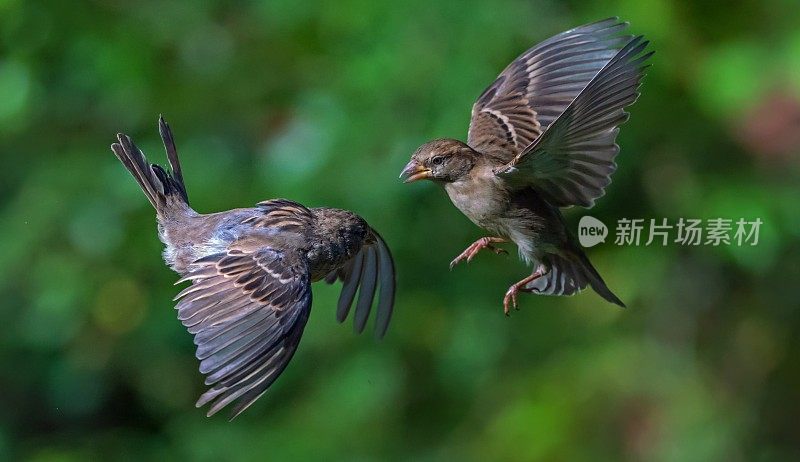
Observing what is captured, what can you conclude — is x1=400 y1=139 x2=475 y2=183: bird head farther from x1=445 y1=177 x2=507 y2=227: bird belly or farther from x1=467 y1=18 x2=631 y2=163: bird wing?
x1=467 y1=18 x2=631 y2=163: bird wing

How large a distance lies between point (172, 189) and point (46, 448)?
277 centimetres

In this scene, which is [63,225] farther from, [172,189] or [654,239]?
[654,239]

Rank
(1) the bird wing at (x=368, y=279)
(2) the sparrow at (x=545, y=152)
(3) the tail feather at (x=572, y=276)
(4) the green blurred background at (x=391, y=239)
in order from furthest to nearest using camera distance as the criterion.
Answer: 1. (4) the green blurred background at (x=391, y=239)
2. (1) the bird wing at (x=368, y=279)
3. (3) the tail feather at (x=572, y=276)
4. (2) the sparrow at (x=545, y=152)

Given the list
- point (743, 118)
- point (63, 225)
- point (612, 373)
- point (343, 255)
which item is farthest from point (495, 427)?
point (343, 255)

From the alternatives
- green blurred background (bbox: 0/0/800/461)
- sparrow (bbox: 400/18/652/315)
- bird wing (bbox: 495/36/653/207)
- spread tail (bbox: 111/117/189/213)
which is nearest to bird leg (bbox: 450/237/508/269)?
sparrow (bbox: 400/18/652/315)

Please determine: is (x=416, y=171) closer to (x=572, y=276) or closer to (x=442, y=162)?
(x=442, y=162)

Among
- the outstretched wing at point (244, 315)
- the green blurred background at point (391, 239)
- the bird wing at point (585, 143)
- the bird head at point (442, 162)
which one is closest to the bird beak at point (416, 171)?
the bird head at point (442, 162)

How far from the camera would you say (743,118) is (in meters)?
5.34

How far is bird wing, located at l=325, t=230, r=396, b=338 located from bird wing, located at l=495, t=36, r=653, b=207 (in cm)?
57

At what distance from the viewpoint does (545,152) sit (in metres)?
2.92

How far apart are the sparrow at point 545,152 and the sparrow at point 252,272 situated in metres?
0.30

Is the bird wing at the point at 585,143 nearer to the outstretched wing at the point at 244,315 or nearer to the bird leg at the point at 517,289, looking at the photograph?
the bird leg at the point at 517,289

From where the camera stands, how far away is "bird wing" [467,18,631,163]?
3.40 metres

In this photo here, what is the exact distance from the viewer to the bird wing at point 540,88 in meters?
3.40
